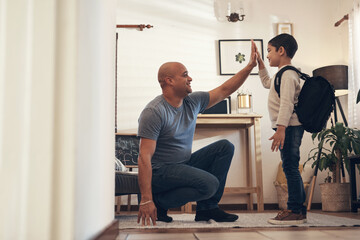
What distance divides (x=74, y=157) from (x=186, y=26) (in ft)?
13.5

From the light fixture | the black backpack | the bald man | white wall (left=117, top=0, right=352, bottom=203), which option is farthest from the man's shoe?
the light fixture

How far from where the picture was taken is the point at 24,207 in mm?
596

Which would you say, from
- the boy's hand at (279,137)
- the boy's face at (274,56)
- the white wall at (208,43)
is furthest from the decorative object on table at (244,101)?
the boy's hand at (279,137)

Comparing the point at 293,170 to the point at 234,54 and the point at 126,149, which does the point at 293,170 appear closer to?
the point at 126,149

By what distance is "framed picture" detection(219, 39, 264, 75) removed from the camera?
454cm

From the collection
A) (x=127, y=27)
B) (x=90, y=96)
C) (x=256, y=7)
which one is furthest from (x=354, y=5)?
(x=90, y=96)

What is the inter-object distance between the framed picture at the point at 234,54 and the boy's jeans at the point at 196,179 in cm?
223

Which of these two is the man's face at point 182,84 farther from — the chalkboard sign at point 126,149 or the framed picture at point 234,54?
the framed picture at point 234,54

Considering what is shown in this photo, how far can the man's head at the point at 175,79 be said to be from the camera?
2373 mm

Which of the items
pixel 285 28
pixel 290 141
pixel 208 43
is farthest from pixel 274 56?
pixel 285 28

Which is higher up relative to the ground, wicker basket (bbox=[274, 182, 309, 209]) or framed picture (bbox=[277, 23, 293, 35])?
framed picture (bbox=[277, 23, 293, 35])

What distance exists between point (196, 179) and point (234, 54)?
8.66 feet

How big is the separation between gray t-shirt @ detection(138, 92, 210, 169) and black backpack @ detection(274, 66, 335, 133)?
0.61m

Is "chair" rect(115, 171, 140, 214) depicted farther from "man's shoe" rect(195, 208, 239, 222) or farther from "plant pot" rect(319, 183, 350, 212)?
"plant pot" rect(319, 183, 350, 212)
